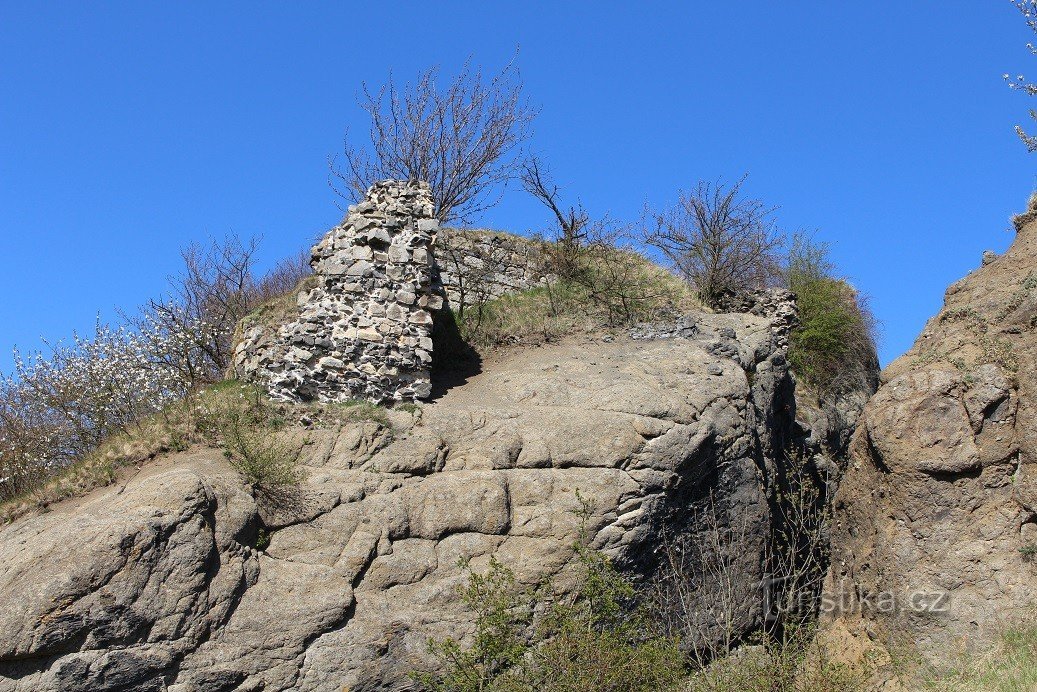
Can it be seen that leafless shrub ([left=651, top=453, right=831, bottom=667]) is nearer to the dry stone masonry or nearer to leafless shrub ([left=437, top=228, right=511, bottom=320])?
the dry stone masonry

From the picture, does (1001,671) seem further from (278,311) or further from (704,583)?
(278,311)

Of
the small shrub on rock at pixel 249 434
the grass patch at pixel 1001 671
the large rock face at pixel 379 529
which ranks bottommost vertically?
the grass patch at pixel 1001 671

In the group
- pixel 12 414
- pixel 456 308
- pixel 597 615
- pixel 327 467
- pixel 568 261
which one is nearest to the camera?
pixel 597 615

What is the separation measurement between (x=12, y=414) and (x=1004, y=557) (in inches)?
562

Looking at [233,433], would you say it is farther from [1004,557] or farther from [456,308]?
[1004,557]

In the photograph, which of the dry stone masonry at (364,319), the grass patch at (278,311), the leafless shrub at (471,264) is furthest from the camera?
the leafless shrub at (471,264)

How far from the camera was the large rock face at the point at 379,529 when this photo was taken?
9.17 meters

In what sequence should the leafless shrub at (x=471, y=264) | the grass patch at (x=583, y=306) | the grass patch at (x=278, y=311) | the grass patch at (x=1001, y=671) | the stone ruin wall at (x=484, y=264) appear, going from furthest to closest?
the stone ruin wall at (x=484, y=264), the leafless shrub at (x=471, y=264), the grass patch at (x=583, y=306), the grass patch at (x=278, y=311), the grass patch at (x=1001, y=671)

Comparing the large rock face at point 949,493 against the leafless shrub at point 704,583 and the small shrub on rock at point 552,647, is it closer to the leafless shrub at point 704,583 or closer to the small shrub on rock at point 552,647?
the leafless shrub at point 704,583

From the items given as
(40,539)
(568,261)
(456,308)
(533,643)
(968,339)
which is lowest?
(533,643)

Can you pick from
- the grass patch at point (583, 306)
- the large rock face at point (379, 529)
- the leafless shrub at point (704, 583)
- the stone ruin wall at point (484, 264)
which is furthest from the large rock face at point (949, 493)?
the stone ruin wall at point (484, 264)

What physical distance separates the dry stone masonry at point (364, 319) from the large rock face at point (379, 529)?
2.71 ft

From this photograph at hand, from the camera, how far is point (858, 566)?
11328 millimetres

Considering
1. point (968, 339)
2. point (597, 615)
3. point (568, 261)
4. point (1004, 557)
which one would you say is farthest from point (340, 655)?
point (568, 261)
